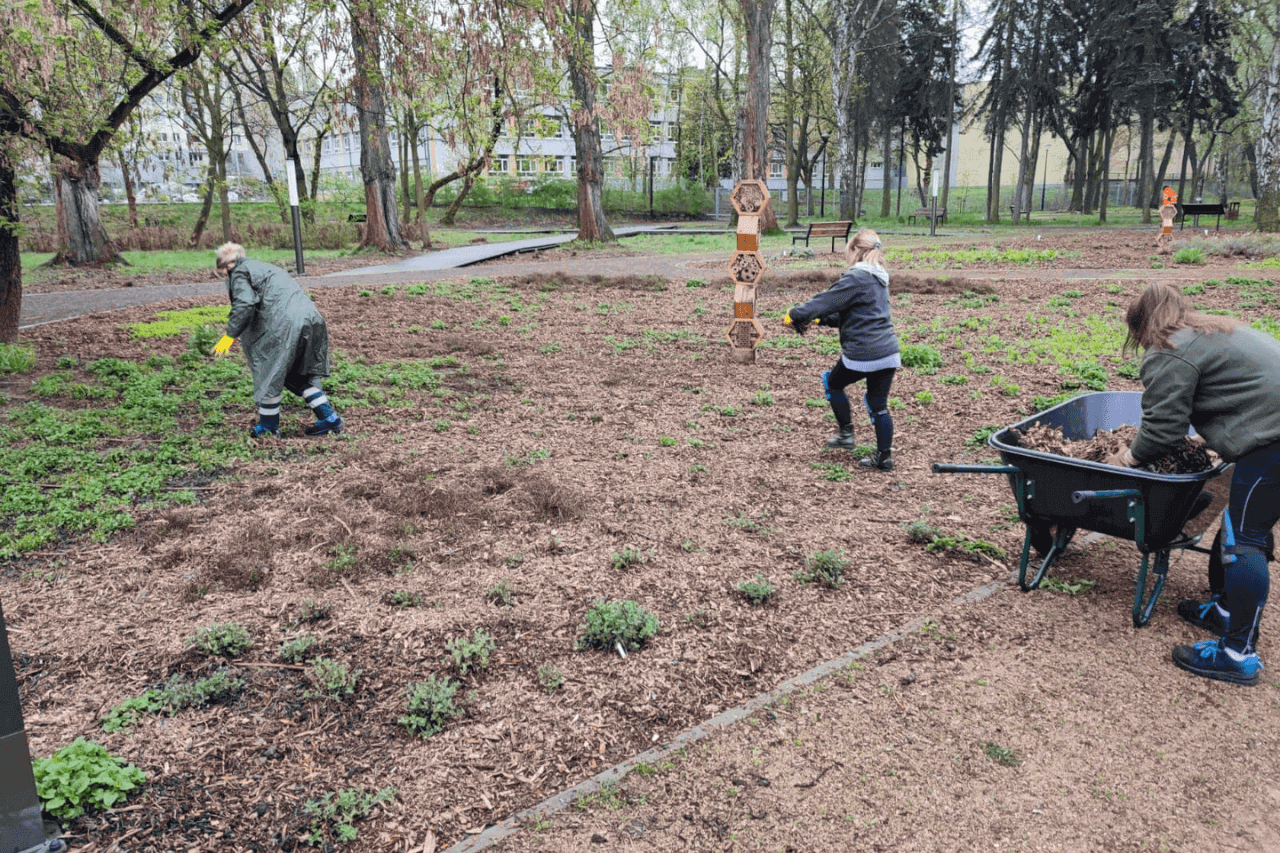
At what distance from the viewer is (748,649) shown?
3.74 metres

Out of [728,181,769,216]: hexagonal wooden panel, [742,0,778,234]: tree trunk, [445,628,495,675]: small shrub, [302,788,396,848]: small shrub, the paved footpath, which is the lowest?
[302,788,396,848]: small shrub

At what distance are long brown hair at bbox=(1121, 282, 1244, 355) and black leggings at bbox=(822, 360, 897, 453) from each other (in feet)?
7.25

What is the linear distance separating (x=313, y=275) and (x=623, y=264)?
7199 mm

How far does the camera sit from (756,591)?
4164mm

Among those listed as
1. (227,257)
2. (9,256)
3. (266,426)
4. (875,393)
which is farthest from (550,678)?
(9,256)

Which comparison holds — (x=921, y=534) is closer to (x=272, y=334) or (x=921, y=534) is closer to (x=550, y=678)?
(x=550, y=678)

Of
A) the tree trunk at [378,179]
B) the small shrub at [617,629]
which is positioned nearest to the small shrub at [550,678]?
the small shrub at [617,629]

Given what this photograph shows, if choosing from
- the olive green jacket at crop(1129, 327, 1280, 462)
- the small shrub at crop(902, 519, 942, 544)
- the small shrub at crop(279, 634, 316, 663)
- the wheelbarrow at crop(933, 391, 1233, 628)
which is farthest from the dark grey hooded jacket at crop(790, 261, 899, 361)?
the small shrub at crop(279, 634, 316, 663)

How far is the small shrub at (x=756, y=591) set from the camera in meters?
4.15

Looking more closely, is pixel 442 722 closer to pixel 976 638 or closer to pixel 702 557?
pixel 702 557

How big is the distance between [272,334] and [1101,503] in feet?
19.4

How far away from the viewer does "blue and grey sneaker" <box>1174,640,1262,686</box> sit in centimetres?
344

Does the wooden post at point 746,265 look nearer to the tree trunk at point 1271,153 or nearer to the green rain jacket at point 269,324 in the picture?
the green rain jacket at point 269,324

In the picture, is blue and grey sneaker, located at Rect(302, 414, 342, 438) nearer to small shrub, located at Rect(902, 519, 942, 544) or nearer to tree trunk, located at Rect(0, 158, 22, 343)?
small shrub, located at Rect(902, 519, 942, 544)
